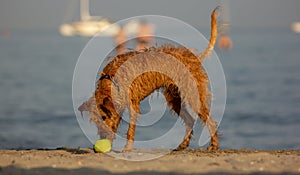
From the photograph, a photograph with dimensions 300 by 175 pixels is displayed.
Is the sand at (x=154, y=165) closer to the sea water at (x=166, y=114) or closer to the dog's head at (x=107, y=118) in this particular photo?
the dog's head at (x=107, y=118)

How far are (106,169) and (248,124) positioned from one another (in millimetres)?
13003

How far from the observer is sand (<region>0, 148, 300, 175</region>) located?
8.27 meters

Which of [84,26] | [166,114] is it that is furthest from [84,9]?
[166,114]

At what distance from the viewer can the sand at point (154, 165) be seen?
27.1ft

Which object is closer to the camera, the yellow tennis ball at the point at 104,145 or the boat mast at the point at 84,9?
the yellow tennis ball at the point at 104,145

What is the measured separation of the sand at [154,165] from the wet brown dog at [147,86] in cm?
67

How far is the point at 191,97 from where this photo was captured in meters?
10.6

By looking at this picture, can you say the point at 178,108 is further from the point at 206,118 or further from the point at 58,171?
the point at 58,171

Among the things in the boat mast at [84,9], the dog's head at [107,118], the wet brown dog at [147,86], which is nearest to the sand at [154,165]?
the dog's head at [107,118]

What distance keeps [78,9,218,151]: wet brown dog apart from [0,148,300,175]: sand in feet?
2.20

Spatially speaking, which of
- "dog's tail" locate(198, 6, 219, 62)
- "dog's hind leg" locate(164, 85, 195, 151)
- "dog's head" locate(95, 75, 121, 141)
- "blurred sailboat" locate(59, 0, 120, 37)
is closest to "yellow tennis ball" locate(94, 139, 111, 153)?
"dog's head" locate(95, 75, 121, 141)

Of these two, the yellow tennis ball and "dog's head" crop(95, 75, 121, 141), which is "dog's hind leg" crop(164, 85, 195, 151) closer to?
"dog's head" crop(95, 75, 121, 141)

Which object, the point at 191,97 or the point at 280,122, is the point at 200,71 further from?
the point at 280,122

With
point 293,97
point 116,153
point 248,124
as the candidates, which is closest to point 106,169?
point 116,153
